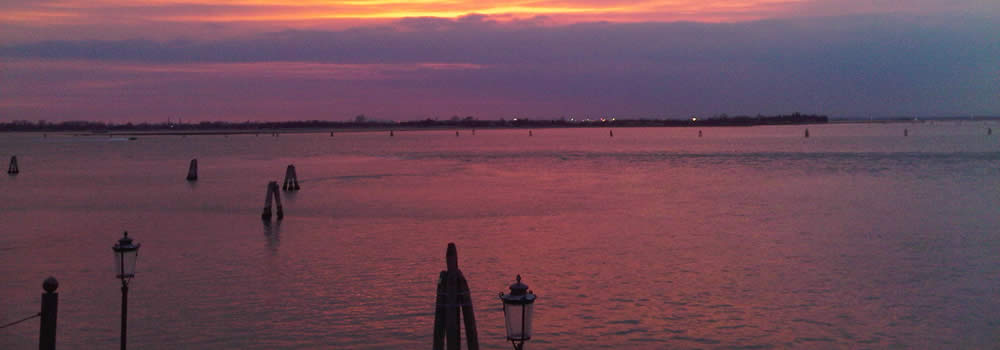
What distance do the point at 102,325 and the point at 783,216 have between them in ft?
53.6

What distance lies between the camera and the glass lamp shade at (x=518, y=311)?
6199 millimetres

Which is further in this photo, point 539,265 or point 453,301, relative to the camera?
point 539,265

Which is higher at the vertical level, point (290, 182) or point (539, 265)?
point (290, 182)

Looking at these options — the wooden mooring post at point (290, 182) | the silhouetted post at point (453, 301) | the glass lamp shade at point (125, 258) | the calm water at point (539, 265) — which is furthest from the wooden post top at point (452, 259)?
the wooden mooring post at point (290, 182)

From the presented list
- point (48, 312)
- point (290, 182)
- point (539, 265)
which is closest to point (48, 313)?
point (48, 312)

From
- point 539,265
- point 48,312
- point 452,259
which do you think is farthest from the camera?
point 539,265

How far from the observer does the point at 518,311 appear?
6.23m

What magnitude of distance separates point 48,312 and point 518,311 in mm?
3657

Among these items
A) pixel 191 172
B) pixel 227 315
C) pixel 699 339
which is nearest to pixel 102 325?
pixel 227 315

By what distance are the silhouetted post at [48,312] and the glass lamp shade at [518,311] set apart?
344 centimetres

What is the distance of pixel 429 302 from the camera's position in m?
12.3

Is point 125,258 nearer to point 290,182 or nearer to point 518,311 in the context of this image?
point 518,311

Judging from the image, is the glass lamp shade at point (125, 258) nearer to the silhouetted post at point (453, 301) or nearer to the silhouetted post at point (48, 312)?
the silhouetted post at point (48, 312)

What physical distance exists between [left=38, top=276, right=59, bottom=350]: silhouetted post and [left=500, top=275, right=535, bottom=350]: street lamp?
344cm
